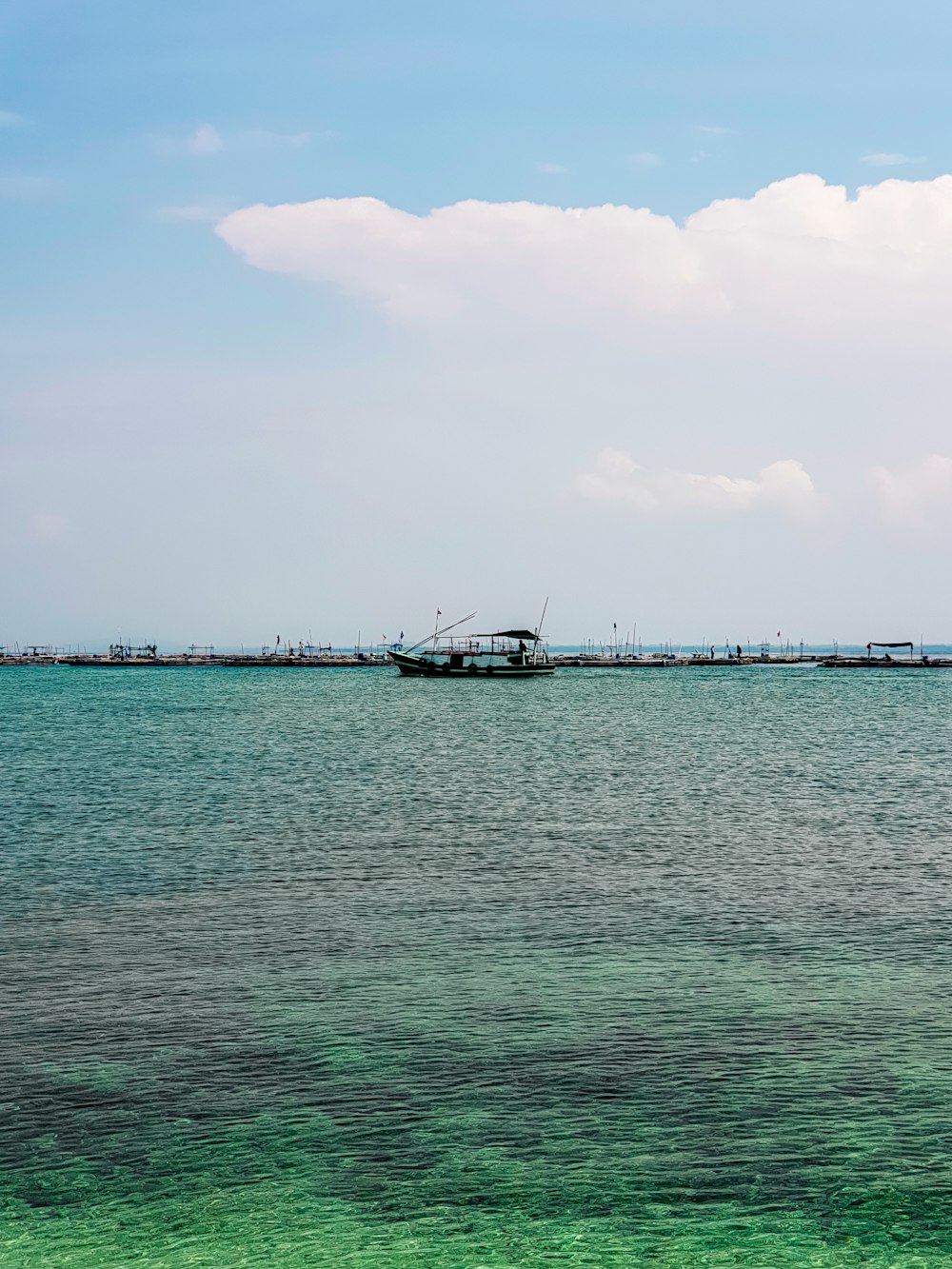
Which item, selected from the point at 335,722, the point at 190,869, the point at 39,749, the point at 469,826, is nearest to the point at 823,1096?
the point at 190,869

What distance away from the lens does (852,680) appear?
7037 inches

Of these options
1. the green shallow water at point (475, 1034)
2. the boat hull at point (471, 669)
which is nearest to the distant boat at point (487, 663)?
the boat hull at point (471, 669)

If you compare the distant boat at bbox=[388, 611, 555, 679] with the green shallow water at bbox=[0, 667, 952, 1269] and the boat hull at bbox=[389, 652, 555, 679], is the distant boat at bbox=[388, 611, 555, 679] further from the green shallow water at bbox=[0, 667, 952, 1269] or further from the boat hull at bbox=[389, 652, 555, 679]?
the green shallow water at bbox=[0, 667, 952, 1269]

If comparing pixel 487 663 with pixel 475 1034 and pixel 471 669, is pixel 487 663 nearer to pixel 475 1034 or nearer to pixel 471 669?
pixel 471 669

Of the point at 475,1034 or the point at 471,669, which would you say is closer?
the point at 475,1034

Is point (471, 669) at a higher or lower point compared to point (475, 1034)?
higher

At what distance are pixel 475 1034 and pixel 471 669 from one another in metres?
153

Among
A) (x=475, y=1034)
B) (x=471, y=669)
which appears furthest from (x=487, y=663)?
(x=475, y=1034)

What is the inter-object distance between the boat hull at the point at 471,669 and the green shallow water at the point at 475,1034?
127 meters

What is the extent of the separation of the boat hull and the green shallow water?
416 ft

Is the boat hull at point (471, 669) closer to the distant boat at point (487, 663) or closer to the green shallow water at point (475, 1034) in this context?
the distant boat at point (487, 663)

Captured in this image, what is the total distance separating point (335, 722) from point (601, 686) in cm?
7357

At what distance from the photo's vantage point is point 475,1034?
17422 mm

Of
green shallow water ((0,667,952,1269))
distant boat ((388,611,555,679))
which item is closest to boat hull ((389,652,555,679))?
distant boat ((388,611,555,679))
